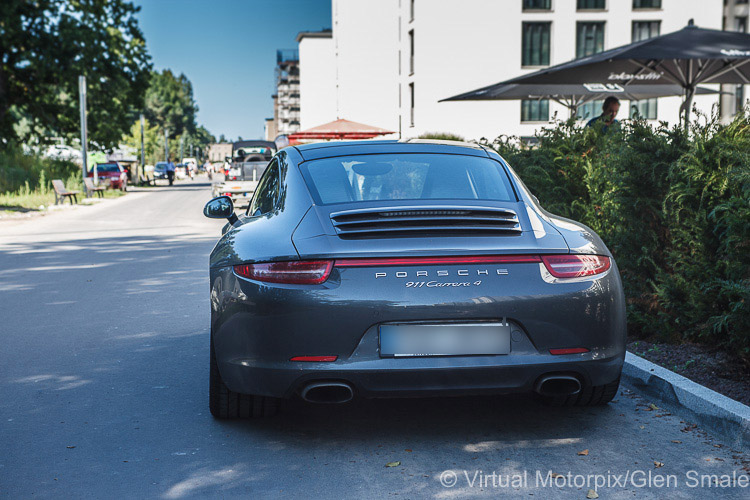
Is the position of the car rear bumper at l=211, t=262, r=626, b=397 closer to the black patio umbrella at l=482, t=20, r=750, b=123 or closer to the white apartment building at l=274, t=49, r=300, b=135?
the black patio umbrella at l=482, t=20, r=750, b=123

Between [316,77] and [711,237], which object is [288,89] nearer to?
[316,77]

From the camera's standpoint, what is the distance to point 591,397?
4633mm

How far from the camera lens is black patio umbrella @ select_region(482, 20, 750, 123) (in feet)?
39.0

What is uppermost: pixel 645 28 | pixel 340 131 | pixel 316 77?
pixel 316 77

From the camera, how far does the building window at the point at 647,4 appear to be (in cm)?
4631

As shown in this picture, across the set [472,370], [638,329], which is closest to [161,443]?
[472,370]

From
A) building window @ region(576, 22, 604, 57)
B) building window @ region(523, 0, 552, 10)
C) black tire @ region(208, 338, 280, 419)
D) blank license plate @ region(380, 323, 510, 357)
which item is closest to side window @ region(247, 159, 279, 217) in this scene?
black tire @ region(208, 338, 280, 419)

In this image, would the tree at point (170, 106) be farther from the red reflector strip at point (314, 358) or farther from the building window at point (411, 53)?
the red reflector strip at point (314, 358)

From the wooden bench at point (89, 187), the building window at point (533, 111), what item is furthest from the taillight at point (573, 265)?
the building window at point (533, 111)

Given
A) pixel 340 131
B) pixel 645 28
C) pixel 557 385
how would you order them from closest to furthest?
1. pixel 557 385
2. pixel 340 131
3. pixel 645 28

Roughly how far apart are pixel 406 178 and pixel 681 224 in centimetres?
214

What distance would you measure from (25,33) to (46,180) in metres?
8.06

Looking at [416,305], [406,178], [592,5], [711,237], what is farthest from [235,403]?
[592,5]

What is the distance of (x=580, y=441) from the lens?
164 inches
